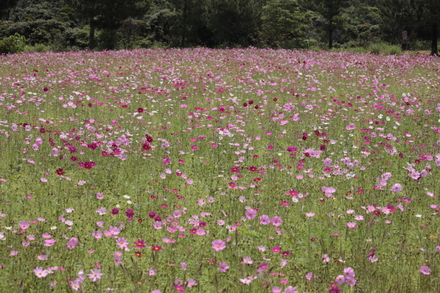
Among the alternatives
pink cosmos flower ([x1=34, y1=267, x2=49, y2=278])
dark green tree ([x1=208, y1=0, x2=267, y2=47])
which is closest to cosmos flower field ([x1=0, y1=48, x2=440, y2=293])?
pink cosmos flower ([x1=34, y1=267, x2=49, y2=278])

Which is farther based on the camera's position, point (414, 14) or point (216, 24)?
point (216, 24)

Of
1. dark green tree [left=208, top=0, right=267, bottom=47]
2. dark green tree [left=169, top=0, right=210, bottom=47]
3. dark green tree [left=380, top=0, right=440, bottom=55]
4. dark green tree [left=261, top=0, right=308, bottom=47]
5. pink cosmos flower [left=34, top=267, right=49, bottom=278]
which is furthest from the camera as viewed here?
dark green tree [left=261, top=0, right=308, bottom=47]

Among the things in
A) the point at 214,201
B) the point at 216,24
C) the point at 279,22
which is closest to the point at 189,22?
the point at 216,24

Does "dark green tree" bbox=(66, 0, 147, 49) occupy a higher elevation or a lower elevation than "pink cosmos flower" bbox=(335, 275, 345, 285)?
higher

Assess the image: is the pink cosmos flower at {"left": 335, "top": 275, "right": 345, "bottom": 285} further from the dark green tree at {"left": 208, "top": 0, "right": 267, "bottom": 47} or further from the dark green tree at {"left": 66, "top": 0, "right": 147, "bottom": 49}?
the dark green tree at {"left": 208, "top": 0, "right": 267, "bottom": 47}

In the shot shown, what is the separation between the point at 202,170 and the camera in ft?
17.6

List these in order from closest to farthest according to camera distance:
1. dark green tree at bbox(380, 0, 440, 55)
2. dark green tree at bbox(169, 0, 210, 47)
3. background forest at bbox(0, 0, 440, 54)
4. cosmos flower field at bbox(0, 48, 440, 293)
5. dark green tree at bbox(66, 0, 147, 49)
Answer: cosmos flower field at bbox(0, 48, 440, 293), dark green tree at bbox(380, 0, 440, 55), background forest at bbox(0, 0, 440, 54), dark green tree at bbox(66, 0, 147, 49), dark green tree at bbox(169, 0, 210, 47)

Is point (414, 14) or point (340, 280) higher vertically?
point (414, 14)

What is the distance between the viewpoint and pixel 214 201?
4469 mm

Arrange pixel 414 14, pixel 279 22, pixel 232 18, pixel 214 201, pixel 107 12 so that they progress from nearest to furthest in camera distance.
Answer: pixel 214 201
pixel 414 14
pixel 107 12
pixel 232 18
pixel 279 22

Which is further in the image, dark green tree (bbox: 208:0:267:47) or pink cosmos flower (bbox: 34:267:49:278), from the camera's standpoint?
dark green tree (bbox: 208:0:267:47)

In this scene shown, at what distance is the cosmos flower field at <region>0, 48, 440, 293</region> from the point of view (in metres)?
3.06

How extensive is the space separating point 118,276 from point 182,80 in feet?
27.7

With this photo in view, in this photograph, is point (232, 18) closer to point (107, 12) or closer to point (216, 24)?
point (216, 24)
